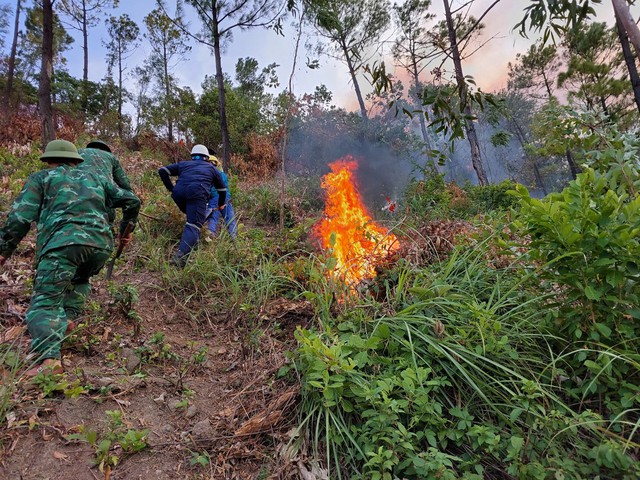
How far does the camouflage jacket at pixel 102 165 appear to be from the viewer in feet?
10.6

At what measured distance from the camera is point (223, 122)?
10961mm

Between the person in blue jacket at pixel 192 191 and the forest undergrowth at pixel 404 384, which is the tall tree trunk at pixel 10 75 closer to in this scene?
the person in blue jacket at pixel 192 191

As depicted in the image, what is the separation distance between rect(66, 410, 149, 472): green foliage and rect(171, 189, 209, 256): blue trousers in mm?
3042

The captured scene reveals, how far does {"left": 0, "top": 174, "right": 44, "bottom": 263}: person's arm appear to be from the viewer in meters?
2.72

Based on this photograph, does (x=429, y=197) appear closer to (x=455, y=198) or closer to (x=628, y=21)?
(x=455, y=198)

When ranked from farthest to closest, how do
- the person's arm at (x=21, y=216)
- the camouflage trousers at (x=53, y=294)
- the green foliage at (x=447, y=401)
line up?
the person's arm at (x=21, y=216)
the camouflage trousers at (x=53, y=294)
the green foliage at (x=447, y=401)

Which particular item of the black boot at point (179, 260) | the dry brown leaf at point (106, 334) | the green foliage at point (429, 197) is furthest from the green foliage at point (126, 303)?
the green foliage at point (429, 197)

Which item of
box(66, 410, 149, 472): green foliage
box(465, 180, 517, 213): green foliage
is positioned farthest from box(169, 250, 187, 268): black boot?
box(465, 180, 517, 213): green foliage

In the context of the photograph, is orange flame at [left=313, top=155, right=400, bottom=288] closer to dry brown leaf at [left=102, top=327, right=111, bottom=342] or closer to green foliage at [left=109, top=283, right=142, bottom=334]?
green foliage at [left=109, top=283, right=142, bottom=334]

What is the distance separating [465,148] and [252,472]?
60.5 meters

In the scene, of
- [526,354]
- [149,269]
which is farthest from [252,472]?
[149,269]

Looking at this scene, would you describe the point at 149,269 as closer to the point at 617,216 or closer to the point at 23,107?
the point at 617,216

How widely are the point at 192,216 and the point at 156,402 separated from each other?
10.6 feet

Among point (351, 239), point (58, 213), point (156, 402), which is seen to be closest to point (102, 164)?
point (58, 213)
